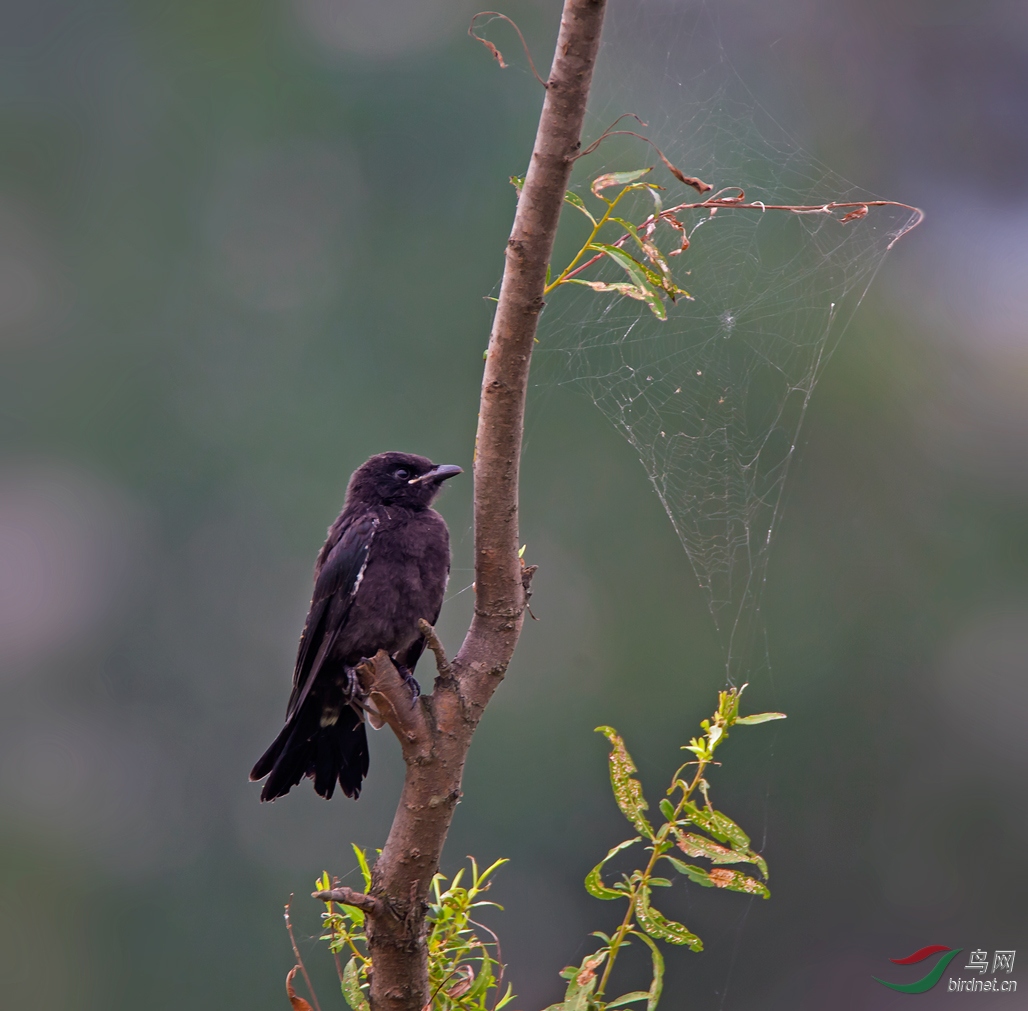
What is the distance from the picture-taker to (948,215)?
11.7 feet

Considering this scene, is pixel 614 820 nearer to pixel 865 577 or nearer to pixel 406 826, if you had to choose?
pixel 865 577

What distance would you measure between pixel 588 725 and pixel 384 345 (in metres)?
1.88

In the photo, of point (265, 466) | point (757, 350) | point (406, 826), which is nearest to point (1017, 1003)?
point (757, 350)

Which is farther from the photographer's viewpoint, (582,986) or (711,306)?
(711,306)

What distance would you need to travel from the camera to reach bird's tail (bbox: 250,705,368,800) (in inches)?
83.3

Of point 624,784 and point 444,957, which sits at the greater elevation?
point 624,784

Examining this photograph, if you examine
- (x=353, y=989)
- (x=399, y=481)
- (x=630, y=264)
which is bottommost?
(x=353, y=989)

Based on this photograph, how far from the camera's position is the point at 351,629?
2242 mm

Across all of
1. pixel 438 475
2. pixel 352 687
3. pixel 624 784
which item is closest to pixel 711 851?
pixel 624 784

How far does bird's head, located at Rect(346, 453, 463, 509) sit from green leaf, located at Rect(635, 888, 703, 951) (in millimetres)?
1204

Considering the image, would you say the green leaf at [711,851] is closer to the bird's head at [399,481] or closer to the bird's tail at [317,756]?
the bird's tail at [317,756]

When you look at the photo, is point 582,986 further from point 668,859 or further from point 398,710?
point 398,710

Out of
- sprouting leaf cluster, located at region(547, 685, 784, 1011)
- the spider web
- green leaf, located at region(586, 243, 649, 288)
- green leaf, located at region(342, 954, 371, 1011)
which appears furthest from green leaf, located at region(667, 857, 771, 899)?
the spider web

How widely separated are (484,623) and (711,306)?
209cm
